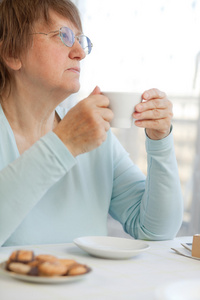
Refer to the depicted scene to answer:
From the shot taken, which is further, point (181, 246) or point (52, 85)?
point (52, 85)

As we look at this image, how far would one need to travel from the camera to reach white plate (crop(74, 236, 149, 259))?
0.92 meters

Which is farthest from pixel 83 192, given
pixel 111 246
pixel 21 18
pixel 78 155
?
pixel 21 18

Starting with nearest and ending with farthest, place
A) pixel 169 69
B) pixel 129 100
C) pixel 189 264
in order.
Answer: pixel 189 264, pixel 129 100, pixel 169 69

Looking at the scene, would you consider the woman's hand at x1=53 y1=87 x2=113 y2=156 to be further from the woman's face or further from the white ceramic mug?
the woman's face

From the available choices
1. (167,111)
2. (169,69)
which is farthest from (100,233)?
(169,69)

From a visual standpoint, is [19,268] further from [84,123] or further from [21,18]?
[21,18]

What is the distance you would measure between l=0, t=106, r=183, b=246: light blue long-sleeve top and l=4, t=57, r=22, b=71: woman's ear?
151mm

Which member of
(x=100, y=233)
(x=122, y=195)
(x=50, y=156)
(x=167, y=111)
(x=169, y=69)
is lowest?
(x=100, y=233)

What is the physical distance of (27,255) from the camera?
73 centimetres

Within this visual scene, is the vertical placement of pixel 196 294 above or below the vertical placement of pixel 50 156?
below

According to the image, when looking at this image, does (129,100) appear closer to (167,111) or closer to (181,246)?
(167,111)

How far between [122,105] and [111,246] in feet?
1.13

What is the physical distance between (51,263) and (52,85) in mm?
710

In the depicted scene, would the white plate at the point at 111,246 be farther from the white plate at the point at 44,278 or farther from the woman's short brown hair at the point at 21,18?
the woman's short brown hair at the point at 21,18
